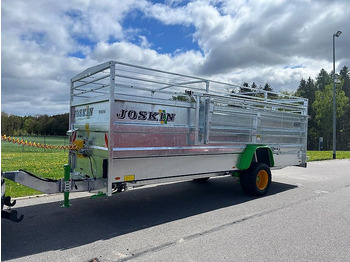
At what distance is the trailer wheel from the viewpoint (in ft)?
21.8

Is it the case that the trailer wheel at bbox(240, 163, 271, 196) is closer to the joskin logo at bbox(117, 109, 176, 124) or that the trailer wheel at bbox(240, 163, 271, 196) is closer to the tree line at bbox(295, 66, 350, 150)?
the joskin logo at bbox(117, 109, 176, 124)

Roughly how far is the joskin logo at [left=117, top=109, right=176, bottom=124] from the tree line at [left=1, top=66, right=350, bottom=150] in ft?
38.8

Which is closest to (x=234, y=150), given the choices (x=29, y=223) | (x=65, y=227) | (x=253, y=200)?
(x=253, y=200)

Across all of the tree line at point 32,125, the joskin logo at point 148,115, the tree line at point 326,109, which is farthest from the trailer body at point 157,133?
the tree line at point 326,109

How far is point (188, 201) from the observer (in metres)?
6.35

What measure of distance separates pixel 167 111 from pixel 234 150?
77.3 inches

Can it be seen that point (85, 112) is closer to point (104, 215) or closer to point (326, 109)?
point (104, 215)

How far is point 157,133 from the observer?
5102 mm

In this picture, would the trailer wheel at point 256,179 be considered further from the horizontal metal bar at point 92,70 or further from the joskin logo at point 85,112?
the horizontal metal bar at point 92,70

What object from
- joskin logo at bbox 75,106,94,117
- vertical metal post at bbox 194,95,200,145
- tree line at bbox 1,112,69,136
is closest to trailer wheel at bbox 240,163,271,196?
vertical metal post at bbox 194,95,200,145

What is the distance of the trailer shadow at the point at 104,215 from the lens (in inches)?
160

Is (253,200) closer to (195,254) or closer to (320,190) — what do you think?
(320,190)

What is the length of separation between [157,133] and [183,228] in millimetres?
1632

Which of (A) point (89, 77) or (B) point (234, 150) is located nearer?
(A) point (89, 77)
